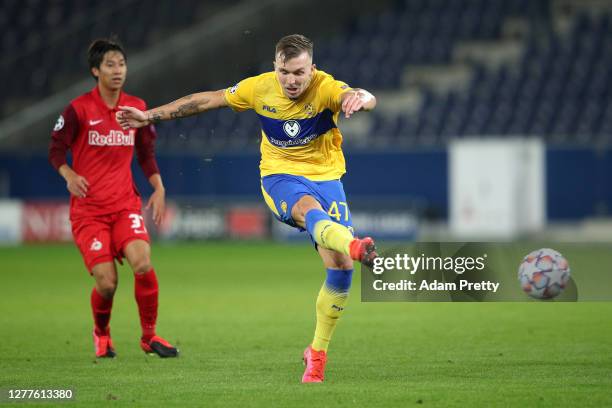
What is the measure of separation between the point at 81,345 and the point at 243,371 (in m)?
2.39

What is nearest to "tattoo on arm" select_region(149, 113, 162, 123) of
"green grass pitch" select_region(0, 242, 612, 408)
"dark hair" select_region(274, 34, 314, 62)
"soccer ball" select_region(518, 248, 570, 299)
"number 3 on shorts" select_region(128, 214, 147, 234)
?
"dark hair" select_region(274, 34, 314, 62)

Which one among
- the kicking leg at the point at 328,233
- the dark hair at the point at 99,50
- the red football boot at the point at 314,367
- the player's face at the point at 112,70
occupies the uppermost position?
the dark hair at the point at 99,50

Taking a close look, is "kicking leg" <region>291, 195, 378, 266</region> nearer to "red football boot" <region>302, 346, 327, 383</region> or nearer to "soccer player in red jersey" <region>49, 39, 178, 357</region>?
"red football boot" <region>302, 346, 327, 383</region>

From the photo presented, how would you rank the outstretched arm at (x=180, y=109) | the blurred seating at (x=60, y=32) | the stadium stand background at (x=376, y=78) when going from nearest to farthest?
the outstretched arm at (x=180, y=109) < the stadium stand background at (x=376, y=78) < the blurred seating at (x=60, y=32)

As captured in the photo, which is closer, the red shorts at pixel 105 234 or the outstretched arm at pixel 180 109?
the outstretched arm at pixel 180 109

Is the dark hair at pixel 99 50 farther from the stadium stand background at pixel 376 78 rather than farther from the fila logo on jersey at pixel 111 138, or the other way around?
the stadium stand background at pixel 376 78

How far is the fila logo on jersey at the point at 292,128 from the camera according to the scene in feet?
27.4

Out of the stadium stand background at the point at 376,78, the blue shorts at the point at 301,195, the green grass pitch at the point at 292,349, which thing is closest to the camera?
the green grass pitch at the point at 292,349

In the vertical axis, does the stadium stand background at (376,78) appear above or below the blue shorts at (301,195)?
above

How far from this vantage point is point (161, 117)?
849 centimetres

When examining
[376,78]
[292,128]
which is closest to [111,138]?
[292,128]

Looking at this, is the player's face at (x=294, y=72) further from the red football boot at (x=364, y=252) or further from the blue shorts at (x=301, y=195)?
the red football boot at (x=364, y=252)

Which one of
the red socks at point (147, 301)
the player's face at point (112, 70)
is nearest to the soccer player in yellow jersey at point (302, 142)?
the player's face at point (112, 70)

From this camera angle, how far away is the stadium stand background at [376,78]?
2814cm
